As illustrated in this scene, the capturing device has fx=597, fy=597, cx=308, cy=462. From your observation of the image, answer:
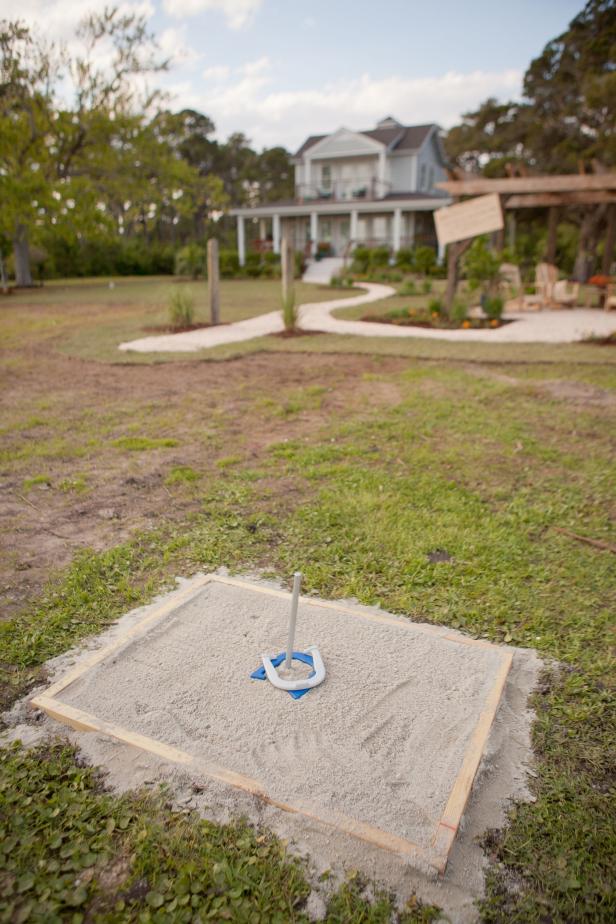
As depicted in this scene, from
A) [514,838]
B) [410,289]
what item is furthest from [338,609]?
[410,289]

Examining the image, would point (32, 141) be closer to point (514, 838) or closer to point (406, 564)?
point (406, 564)

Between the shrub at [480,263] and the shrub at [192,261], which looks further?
the shrub at [192,261]

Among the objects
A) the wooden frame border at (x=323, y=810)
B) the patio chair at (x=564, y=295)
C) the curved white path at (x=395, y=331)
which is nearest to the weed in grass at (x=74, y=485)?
the wooden frame border at (x=323, y=810)

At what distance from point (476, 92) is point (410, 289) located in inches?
968

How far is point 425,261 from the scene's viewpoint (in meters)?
23.8

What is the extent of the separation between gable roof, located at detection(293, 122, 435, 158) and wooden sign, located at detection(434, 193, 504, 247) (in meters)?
23.1

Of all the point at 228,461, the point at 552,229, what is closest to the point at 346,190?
the point at 552,229

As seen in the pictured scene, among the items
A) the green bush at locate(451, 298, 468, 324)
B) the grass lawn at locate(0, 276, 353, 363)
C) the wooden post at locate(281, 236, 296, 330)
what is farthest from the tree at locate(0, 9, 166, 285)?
the green bush at locate(451, 298, 468, 324)

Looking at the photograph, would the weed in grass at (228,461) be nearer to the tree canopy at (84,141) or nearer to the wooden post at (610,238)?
the wooden post at (610,238)

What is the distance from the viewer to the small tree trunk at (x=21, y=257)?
21141 millimetres

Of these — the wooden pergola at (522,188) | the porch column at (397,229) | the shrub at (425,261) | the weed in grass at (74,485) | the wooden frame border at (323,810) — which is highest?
the porch column at (397,229)

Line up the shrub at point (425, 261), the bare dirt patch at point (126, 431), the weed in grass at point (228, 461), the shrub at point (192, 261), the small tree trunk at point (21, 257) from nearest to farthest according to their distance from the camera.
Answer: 1. the bare dirt patch at point (126, 431)
2. the weed in grass at point (228, 461)
3. the small tree trunk at point (21, 257)
4. the shrub at point (425, 261)
5. the shrub at point (192, 261)

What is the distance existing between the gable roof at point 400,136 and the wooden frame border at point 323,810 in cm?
3354

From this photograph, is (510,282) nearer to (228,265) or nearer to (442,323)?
(442,323)
